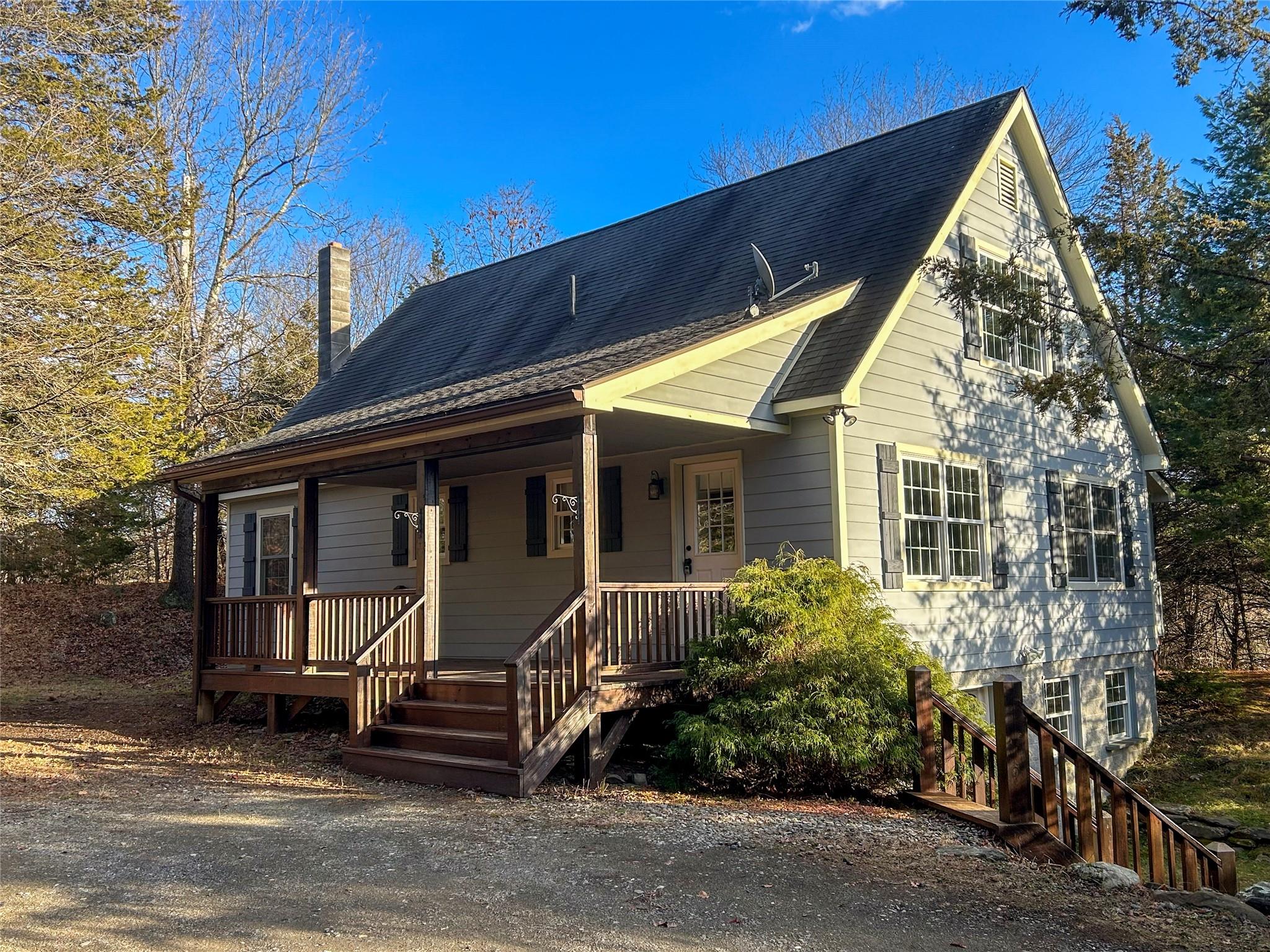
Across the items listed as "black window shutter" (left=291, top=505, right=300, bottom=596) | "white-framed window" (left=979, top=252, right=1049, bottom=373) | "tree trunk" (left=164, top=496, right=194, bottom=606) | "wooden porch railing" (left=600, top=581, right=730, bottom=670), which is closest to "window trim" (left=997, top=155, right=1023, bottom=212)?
"white-framed window" (left=979, top=252, right=1049, bottom=373)

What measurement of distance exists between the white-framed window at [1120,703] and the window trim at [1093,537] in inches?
48.7

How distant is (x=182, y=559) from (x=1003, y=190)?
693 inches

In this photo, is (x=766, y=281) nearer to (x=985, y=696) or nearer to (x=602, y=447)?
(x=602, y=447)

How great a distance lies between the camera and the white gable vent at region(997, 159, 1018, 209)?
13.0m

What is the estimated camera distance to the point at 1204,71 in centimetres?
1070

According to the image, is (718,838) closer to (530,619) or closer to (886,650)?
(886,650)

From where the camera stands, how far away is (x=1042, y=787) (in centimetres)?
726

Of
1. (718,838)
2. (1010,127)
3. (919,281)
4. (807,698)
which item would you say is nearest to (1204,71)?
(1010,127)

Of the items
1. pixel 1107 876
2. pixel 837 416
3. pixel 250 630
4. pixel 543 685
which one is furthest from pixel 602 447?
pixel 1107 876

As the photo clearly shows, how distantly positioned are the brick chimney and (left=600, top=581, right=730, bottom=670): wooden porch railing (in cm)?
1060

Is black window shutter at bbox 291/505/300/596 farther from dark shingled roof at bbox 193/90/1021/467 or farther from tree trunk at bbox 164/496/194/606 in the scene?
tree trunk at bbox 164/496/194/606

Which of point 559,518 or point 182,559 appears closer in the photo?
point 559,518

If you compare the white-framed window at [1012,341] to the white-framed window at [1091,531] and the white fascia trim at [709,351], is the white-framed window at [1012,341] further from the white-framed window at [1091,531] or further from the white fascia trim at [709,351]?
the white fascia trim at [709,351]

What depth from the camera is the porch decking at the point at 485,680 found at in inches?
320
